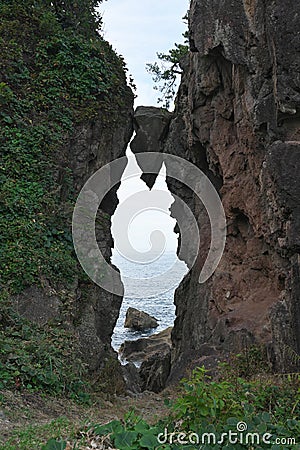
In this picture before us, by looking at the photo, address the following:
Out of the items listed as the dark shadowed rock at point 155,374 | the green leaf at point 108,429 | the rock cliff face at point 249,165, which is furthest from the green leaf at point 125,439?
the dark shadowed rock at point 155,374

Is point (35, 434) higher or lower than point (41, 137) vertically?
lower

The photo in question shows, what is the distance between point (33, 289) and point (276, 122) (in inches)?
A: 228

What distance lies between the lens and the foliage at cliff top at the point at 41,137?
7.20 m

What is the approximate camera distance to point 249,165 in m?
10.3

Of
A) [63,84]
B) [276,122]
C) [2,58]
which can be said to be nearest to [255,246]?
[276,122]

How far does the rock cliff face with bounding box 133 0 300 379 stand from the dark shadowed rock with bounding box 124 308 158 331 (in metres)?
17.3

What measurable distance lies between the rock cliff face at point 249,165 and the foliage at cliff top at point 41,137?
3.44m

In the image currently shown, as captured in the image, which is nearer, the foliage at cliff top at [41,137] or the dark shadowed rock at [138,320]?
the foliage at cliff top at [41,137]

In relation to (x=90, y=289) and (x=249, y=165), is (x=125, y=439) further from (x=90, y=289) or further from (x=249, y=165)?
(x=249, y=165)

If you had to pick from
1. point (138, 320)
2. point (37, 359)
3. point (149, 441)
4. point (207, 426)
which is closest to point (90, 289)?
point (37, 359)

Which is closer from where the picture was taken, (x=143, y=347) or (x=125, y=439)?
(x=125, y=439)

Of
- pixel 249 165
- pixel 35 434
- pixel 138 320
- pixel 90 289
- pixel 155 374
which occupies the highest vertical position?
pixel 249 165

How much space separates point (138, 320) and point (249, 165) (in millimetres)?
22965

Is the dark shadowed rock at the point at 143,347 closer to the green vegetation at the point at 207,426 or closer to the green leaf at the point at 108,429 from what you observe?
the green vegetation at the point at 207,426
